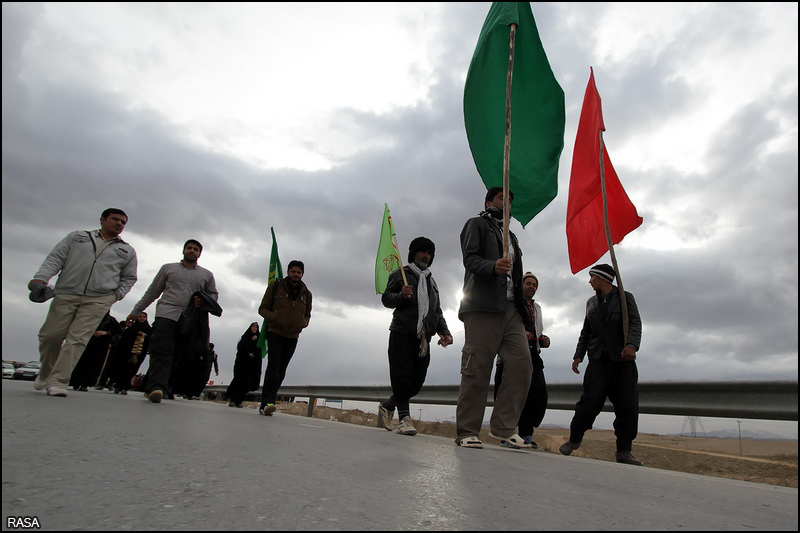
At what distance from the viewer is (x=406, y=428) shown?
18.1 feet

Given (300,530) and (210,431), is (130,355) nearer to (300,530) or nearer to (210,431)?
(210,431)

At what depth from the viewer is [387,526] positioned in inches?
52.6

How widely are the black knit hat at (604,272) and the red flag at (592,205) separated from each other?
46 cm

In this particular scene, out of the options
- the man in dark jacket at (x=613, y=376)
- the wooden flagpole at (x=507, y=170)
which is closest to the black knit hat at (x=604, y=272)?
the man in dark jacket at (x=613, y=376)

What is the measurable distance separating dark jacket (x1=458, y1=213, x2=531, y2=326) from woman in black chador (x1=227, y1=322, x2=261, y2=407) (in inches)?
315

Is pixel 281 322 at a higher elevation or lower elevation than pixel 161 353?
higher

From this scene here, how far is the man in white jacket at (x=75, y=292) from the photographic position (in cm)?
524

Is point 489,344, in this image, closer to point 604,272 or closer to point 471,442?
point 471,442

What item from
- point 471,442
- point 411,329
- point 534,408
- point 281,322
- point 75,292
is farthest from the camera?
point 281,322

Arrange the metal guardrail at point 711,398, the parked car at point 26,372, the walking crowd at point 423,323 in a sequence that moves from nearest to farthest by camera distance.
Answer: the metal guardrail at point 711,398, the walking crowd at point 423,323, the parked car at point 26,372

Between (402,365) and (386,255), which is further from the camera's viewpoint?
(386,255)

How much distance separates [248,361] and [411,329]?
6778mm

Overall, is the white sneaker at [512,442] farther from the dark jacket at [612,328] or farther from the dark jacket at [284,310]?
the dark jacket at [284,310]

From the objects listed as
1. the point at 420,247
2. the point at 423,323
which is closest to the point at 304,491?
the point at 423,323
